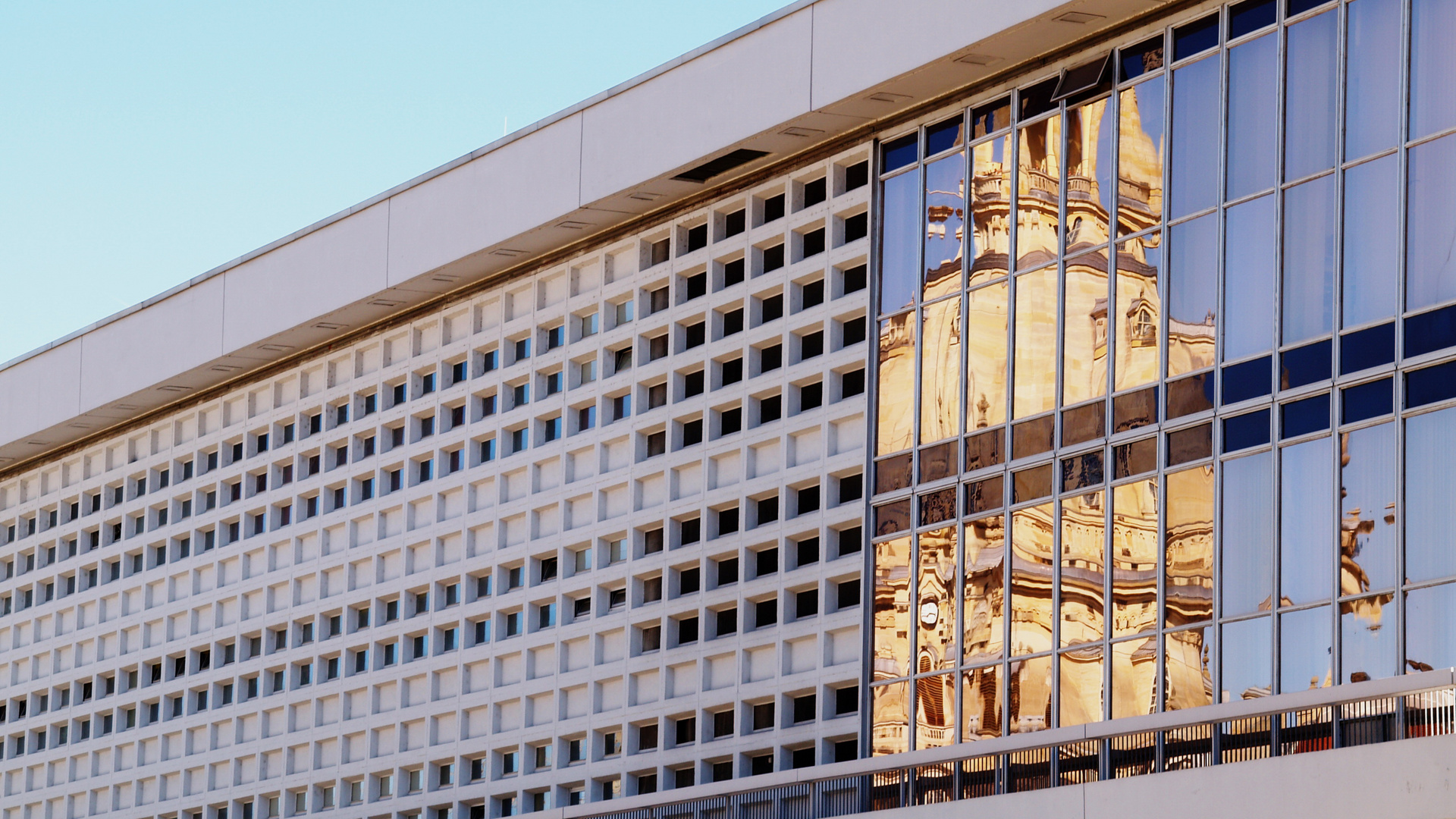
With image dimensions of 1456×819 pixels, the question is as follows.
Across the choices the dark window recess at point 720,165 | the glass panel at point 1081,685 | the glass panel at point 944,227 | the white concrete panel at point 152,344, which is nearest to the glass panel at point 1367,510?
the glass panel at point 1081,685

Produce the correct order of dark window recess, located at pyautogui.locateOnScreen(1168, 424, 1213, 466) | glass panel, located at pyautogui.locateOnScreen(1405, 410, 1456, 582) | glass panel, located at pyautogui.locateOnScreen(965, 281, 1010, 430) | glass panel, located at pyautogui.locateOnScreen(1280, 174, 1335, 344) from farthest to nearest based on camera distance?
1. glass panel, located at pyautogui.locateOnScreen(965, 281, 1010, 430)
2. dark window recess, located at pyautogui.locateOnScreen(1168, 424, 1213, 466)
3. glass panel, located at pyautogui.locateOnScreen(1280, 174, 1335, 344)
4. glass panel, located at pyautogui.locateOnScreen(1405, 410, 1456, 582)

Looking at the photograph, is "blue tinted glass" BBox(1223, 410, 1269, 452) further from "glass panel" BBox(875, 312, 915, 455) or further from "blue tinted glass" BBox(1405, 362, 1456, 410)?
"glass panel" BBox(875, 312, 915, 455)

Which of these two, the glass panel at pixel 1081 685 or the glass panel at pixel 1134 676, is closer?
the glass panel at pixel 1134 676

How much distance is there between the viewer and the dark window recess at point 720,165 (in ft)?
107

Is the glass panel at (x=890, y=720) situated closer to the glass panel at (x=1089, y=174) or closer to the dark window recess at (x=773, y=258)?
the glass panel at (x=1089, y=174)

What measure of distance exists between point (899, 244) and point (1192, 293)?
4.99 m

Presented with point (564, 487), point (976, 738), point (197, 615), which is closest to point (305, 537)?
point (197, 615)

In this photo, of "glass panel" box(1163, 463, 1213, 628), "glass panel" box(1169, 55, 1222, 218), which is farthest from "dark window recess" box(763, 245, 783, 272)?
"glass panel" box(1163, 463, 1213, 628)

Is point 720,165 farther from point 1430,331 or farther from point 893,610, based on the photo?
point 1430,331

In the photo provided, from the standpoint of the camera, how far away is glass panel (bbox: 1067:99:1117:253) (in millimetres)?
28516

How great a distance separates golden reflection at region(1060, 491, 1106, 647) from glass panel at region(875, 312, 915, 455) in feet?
9.74

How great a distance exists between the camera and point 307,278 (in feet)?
128

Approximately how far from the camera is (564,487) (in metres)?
34.7

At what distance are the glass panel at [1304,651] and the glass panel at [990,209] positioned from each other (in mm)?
6542
